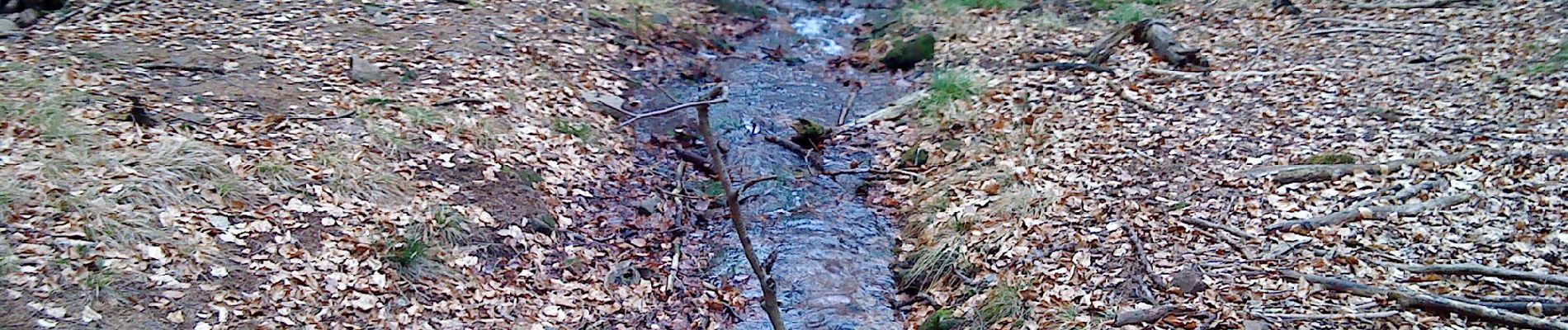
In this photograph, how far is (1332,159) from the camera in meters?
6.25

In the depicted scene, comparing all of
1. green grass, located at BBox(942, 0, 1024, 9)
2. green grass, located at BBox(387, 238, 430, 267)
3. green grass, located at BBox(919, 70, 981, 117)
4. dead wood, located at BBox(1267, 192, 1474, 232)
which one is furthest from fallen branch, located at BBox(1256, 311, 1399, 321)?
green grass, located at BBox(942, 0, 1024, 9)

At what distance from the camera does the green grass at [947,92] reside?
861 cm

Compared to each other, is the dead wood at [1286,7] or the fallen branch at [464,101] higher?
the dead wood at [1286,7]

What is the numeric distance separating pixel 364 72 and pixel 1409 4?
8972 millimetres

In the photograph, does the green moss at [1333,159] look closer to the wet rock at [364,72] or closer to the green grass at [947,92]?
the green grass at [947,92]

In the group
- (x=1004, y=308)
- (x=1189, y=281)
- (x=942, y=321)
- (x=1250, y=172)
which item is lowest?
(x=942, y=321)

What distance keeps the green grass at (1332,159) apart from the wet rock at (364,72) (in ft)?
20.5

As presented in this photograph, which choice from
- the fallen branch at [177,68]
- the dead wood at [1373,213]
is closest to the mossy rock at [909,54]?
the dead wood at [1373,213]

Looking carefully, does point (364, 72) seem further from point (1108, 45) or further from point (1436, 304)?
point (1436, 304)

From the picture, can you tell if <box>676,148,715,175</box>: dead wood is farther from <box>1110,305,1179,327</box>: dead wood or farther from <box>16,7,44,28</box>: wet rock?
<box>16,7,44,28</box>: wet rock

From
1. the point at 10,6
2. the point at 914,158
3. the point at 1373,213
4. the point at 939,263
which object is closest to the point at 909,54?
the point at 914,158

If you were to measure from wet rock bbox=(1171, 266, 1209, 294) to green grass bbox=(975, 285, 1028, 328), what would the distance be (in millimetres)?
747

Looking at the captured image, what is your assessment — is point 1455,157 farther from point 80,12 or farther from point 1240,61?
point 80,12

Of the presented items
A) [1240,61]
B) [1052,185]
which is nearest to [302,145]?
[1052,185]
